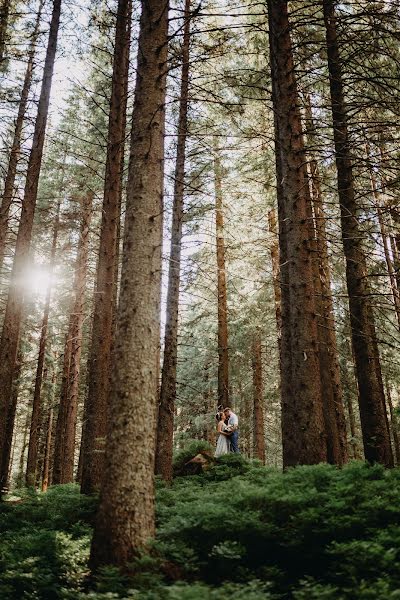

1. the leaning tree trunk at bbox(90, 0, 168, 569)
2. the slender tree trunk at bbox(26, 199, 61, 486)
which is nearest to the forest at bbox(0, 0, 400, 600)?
the leaning tree trunk at bbox(90, 0, 168, 569)

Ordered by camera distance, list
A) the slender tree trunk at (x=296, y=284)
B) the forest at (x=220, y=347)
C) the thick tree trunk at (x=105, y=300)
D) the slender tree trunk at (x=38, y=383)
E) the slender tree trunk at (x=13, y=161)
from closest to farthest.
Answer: the forest at (x=220, y=347) < the slender tree trunk at (x=296, y=284) < the thick tree trunk at (x=105, y=300) < the slender tree trunk at (x=13, y=161) < the slender tree trunk at (x=38, y=383)

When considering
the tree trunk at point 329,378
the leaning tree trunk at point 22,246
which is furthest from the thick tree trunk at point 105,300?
the tree trunk at point 329,378

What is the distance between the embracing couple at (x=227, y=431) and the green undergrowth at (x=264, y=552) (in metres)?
7.86

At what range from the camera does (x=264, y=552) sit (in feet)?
13.7

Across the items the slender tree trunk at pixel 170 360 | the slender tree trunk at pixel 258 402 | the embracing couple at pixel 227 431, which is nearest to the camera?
the slender tree trunk at pixel 170 360

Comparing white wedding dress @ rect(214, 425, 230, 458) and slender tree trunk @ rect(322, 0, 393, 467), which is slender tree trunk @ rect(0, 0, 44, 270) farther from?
slender tree trunk @ rect(322, 0, 393, 467)

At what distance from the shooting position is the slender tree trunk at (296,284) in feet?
22.7

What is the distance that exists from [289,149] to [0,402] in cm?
885

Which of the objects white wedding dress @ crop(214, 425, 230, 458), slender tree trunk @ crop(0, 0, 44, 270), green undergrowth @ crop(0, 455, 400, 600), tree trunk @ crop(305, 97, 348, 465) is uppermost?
slender tree trunk @ crop(0, 0, 44, 270)

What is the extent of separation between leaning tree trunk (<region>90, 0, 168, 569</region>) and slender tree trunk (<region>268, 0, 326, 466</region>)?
2.96 metres

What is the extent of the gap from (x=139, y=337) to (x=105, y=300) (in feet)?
15.4

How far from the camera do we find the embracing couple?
1347 cm

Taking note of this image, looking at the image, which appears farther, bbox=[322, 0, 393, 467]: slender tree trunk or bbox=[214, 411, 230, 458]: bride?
bbox=[214, 411, 230, 458]: bride

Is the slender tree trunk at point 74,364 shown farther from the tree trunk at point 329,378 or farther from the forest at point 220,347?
the tree trunk at point 329,378
